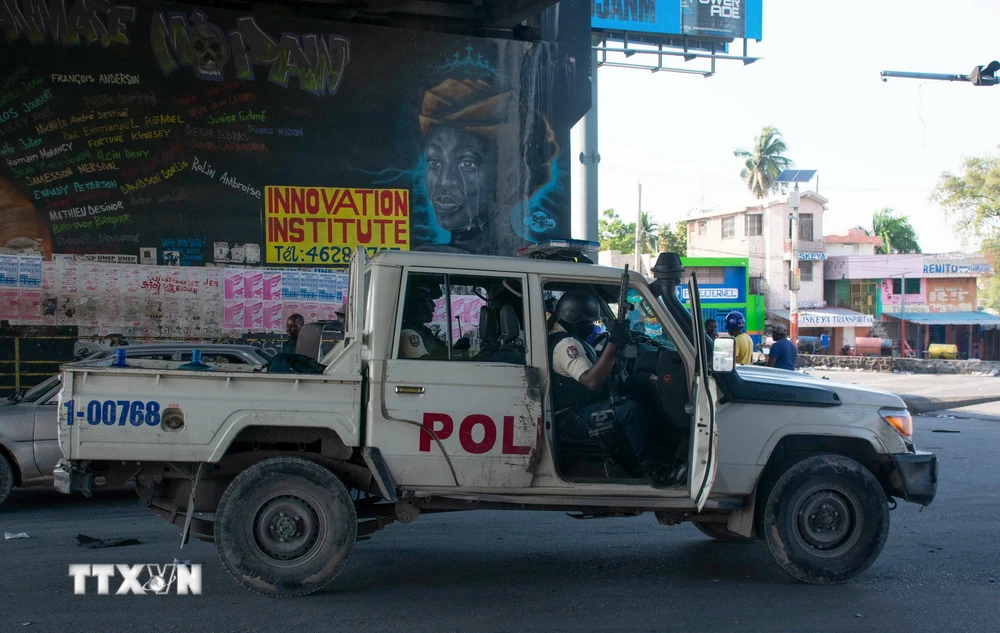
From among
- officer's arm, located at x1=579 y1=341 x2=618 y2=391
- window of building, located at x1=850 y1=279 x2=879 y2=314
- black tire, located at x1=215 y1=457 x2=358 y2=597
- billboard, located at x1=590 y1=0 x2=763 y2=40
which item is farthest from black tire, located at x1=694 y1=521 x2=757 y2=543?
window of building, located at x1=850 y1=279 x2=879 y2=314

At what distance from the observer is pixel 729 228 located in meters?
57.7

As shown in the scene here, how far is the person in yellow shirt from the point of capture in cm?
1005

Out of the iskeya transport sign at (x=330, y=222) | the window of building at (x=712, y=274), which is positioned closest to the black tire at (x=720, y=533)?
the iskeya transport sign at (x=330, y=222)

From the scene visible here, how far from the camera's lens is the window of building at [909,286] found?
55000 millimetres

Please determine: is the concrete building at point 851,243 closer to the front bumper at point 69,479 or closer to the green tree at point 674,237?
the green tree at point 674,237

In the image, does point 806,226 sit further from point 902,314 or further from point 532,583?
point 532,583

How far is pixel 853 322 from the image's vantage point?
53.5 m

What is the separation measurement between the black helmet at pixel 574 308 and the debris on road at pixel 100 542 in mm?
3672

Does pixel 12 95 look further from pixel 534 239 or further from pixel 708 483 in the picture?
pixel 708 483

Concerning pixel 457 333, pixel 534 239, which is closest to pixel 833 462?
pixel 457 333

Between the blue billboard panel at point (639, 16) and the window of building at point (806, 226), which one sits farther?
the window of building at point (806, 226)

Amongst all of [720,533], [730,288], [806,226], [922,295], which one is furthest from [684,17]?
[922,295]

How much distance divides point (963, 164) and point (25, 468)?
5026cm

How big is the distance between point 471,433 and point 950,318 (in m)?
55.5
